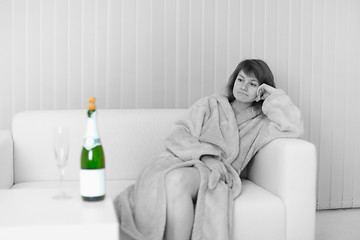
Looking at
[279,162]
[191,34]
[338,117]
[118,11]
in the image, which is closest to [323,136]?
[338,117]

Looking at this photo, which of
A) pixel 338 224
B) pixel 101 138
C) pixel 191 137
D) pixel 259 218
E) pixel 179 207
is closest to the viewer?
pixel 179 207

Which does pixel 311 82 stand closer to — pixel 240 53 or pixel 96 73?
pixel 240 53

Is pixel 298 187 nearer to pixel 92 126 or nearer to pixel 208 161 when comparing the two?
pixel 208 161

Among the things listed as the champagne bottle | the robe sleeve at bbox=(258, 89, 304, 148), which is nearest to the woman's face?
the robe sleeve at bbox=(258, 89, 304, 148)

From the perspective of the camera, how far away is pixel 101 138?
3039mm

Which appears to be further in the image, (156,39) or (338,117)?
(338,117)

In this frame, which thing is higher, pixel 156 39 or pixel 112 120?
pixel 156 39

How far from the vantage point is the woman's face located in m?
2.91

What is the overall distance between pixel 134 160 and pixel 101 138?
0.76 feet

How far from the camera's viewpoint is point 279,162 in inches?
99.9

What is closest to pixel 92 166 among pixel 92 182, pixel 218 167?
pixel 92 182

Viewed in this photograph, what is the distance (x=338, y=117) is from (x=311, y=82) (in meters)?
0.35

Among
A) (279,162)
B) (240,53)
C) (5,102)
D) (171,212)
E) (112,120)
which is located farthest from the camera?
(240,53)

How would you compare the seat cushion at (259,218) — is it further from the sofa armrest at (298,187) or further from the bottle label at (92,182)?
the bottle label at (92,182)
